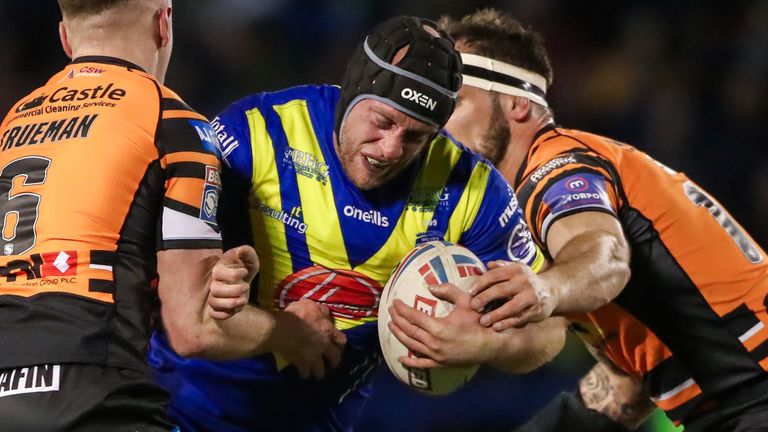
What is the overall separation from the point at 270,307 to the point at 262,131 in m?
0.71

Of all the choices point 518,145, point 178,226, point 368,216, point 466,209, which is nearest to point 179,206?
point 178,226

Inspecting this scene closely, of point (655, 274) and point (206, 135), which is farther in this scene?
point (655, 274)

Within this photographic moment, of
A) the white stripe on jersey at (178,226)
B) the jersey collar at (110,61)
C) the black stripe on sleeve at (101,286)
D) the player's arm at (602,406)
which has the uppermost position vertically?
the jersey collar at (110,61)

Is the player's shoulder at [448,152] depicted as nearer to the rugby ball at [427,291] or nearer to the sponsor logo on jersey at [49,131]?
the rugby ball at [427,291]

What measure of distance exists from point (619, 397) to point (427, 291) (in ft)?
7.25

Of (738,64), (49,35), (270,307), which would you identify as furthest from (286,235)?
(738,64)

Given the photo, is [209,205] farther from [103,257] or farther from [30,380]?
[30,380]

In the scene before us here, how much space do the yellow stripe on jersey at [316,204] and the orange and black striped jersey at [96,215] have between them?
67 centimetres

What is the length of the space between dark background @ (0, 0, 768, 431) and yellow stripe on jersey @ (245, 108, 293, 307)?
564cm

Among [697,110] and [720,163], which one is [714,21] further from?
[720,163]

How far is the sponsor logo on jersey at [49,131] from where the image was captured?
3451 millimetres

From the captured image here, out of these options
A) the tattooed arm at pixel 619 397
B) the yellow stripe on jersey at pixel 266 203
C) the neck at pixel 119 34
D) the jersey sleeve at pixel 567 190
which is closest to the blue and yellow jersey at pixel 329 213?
the yellow stripe on jersey at pixel 266 203

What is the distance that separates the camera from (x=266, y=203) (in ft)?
13.8

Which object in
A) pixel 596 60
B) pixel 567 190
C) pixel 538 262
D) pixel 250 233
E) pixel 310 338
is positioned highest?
pixel 596 60
